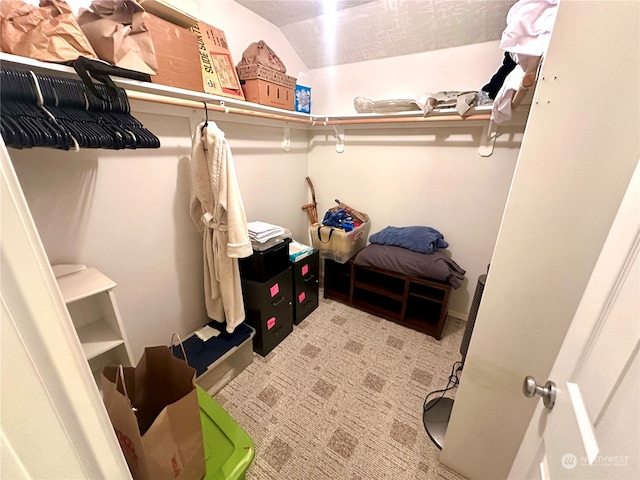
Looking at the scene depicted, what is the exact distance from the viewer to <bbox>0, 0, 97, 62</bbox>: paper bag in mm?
875

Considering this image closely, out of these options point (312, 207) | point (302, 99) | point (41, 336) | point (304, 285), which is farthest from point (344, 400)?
point (302, 99)

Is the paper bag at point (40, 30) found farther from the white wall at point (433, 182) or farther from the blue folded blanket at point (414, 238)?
the blue folded blanket at point (414, 238)

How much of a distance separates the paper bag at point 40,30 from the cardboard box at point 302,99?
4.59 ft

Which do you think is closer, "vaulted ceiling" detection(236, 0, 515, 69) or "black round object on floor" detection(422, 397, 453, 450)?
"black round object on floor" detection(422, 397, 453, 450)

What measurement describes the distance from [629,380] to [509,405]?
2.39ft

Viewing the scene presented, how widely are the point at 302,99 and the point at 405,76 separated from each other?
83 cm

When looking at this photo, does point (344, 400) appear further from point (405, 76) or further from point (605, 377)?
point (405, 76)

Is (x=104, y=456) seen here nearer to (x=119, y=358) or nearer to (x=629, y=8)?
(x=119, y=358)

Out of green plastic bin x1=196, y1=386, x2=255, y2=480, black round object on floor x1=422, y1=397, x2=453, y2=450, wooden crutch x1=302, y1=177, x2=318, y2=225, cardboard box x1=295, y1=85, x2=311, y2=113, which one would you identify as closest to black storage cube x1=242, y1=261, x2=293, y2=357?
green plastic bin x1=196, y1=386, x2=255, y2=480

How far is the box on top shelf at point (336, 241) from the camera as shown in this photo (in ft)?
7.34

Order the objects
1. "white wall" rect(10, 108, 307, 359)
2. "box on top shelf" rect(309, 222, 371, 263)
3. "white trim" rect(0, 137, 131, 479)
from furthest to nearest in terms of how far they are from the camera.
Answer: "box on top shelf" rect(309, 222, 371, 263) → "white wall" rect(10, 108, 307, 359) → "white trim" rect(0, 137, 131, 479)

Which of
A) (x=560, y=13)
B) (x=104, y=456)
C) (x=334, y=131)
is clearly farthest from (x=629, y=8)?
(x=334, y=131)

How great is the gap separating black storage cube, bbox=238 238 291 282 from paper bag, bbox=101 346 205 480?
2.64ft

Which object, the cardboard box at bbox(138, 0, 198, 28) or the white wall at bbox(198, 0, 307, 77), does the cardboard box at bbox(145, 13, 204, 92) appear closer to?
the cardboard box at bbox(138, 0, 198, 28)
